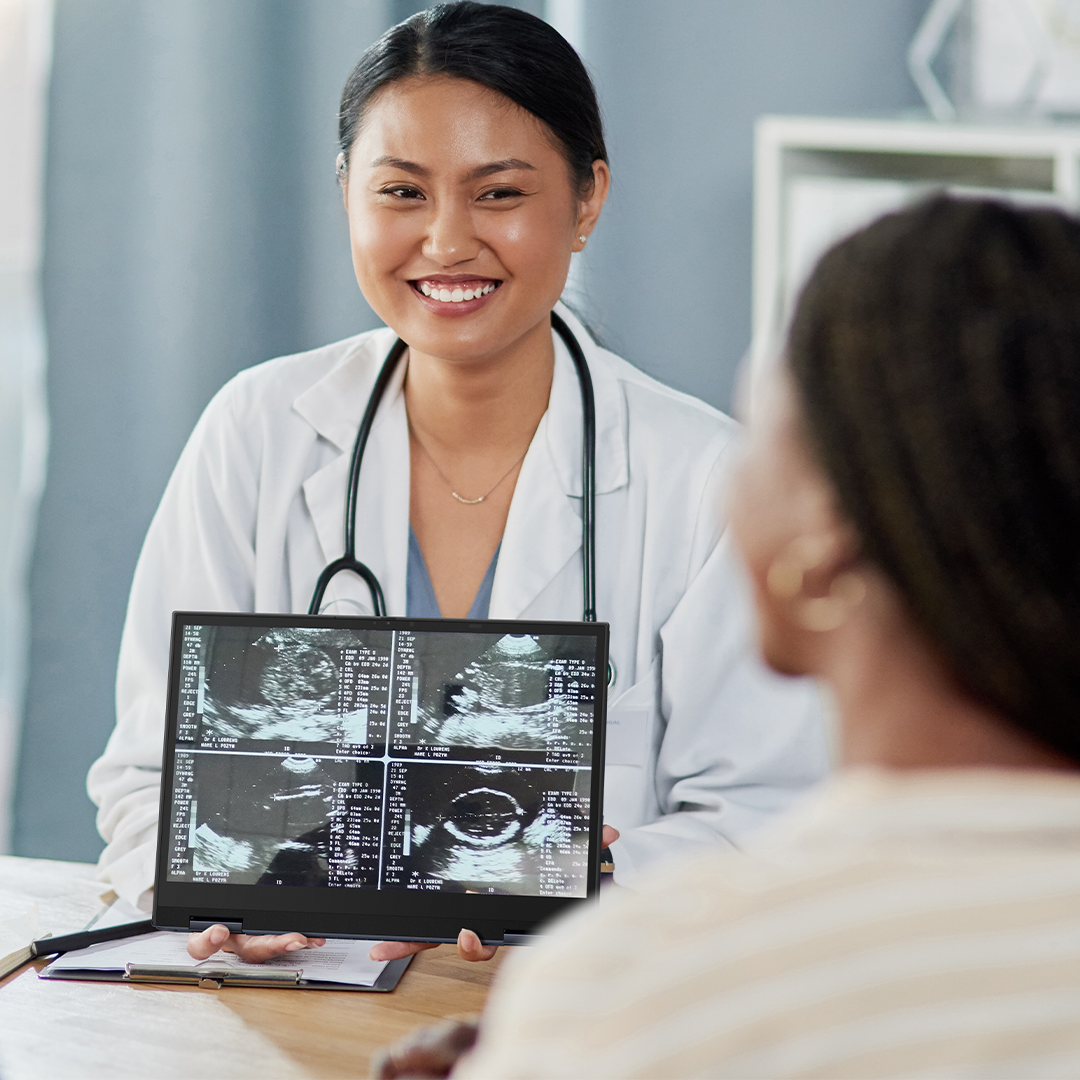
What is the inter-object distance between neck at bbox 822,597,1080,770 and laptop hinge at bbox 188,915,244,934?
0.65 m

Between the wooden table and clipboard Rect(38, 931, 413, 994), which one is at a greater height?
clipboard Rect(38, 931, 413, 994)

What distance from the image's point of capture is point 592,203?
133cm

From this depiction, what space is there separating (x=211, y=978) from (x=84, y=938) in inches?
5.5

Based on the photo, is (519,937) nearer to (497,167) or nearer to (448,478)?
(448,478)

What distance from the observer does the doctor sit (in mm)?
1221

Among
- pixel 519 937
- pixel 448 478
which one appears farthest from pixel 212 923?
pixel 448 478

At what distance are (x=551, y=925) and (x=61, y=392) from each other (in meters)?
1.28

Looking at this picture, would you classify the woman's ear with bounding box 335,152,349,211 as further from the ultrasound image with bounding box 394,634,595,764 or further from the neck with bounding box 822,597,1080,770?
the neck with bounding box 822,597,1080,770

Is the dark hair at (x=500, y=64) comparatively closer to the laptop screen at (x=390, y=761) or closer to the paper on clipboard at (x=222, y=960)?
the laptop screen at (x=390, y=761)

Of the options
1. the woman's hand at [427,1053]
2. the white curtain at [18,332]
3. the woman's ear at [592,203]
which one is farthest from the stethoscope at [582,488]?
the white curtain at [18,332]

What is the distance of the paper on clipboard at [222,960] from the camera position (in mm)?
993

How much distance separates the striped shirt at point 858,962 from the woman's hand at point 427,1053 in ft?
0.87

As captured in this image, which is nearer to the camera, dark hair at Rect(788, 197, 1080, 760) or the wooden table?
dark hair at Rect(788, 197, 1080, 760)

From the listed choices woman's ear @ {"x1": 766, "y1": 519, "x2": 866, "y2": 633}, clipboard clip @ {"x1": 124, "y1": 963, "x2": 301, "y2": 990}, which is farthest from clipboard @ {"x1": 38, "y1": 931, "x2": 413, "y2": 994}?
woman's ear @ {"x1": 766, "y1": 519, "x2": 866, "y2": 633}
